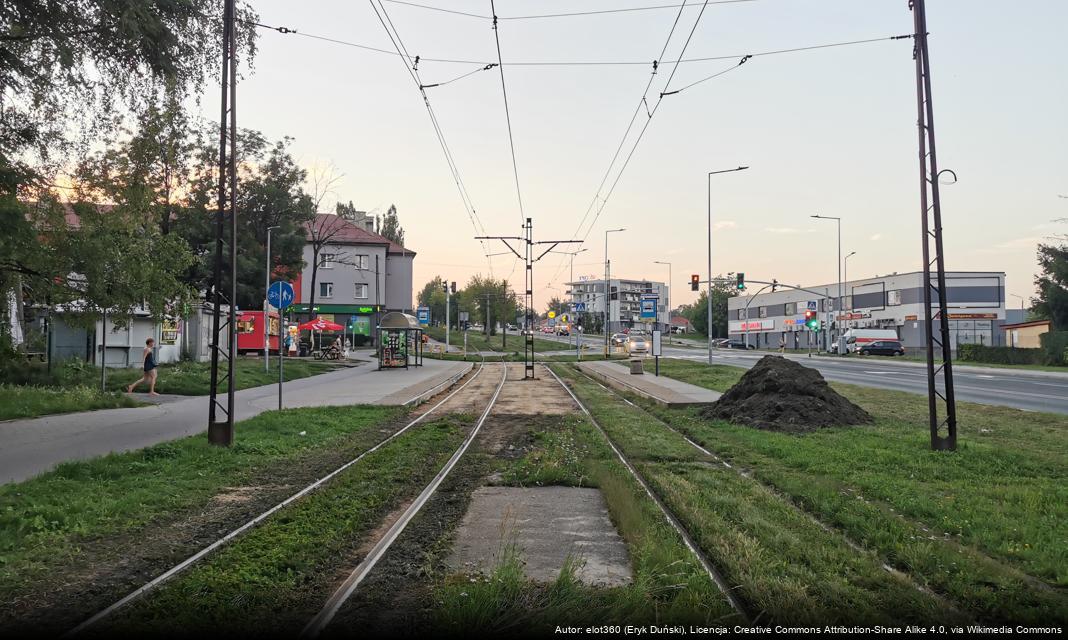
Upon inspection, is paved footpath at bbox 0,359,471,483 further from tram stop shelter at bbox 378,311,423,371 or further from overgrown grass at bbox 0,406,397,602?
tram stop shelter at bbox 378,311,423,371

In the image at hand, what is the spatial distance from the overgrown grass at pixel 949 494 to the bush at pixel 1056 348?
3475cm

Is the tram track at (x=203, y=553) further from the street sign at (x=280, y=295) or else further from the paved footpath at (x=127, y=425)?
the street sign at (x=280, y=295)

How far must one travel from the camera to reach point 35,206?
46.2 feet

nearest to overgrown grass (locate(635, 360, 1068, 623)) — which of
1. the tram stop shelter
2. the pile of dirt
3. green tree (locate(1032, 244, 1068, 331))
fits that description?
the pile of dirt

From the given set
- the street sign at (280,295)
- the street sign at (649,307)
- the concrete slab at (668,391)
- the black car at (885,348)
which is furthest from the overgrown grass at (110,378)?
the black car at (885,348)

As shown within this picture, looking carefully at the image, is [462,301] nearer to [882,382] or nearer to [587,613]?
[882,382]

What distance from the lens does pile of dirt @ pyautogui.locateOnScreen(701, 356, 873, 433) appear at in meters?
14.3

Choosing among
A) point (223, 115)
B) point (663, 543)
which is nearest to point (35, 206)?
point (223, 115)

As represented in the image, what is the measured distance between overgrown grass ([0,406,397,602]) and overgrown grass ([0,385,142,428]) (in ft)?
17.4

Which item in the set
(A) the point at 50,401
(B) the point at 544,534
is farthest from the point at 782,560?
(A) the point at 50,401

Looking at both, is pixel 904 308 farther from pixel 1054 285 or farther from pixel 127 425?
pixel 127 425

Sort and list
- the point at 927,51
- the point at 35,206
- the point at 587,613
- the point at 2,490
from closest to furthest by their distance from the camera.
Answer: the point at 587,613, the point at 2,490, the point at 927,51, the point at 35,206

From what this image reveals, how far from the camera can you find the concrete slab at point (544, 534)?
17.6 feet

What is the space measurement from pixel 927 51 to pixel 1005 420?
8.92m
